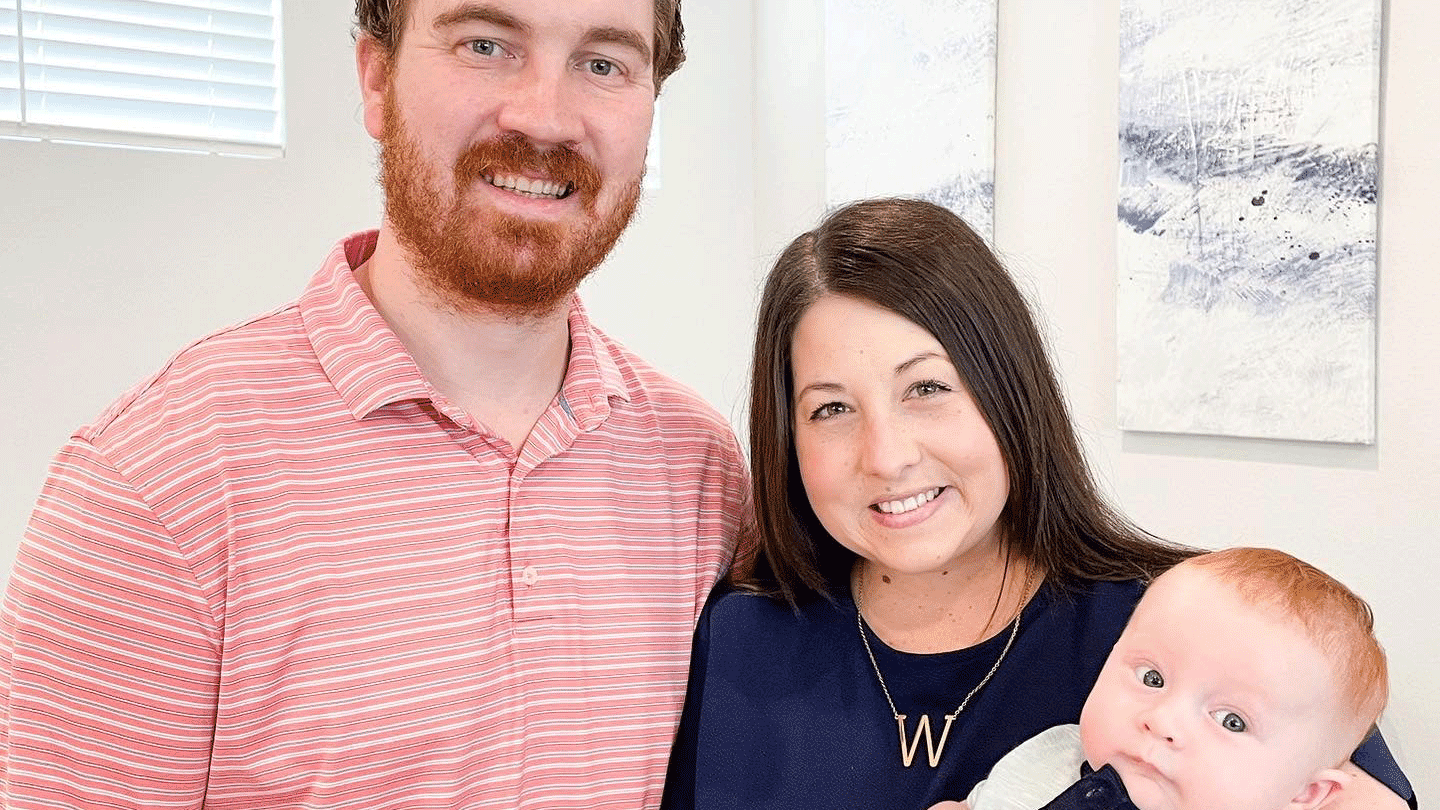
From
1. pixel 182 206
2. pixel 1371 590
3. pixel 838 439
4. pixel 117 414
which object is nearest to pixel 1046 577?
pixel 838 439

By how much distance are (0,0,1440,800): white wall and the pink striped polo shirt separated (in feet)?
5.63

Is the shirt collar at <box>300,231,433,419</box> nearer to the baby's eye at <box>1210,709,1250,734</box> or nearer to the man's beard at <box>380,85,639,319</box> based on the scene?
the man's beard at <box>380,85,639,319</box>

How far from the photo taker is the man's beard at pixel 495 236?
1676 mm

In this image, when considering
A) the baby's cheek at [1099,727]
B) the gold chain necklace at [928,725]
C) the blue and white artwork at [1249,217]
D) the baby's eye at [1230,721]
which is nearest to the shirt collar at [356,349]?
the gold chain necklace at [928,725]

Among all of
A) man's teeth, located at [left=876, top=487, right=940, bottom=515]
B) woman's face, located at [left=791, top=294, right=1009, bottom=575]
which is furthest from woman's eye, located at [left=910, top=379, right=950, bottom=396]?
man's teeth, located at [left=876, top=487, right=940, bottom=515]

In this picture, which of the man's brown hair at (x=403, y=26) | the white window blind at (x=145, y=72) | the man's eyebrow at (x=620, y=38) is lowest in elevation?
the man's eyebrow at (x=620, y=38)

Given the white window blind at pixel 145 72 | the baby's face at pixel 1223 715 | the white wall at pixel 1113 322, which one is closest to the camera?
the baby's face at pixel 1223 715

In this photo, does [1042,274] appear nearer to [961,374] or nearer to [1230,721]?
[961,374]

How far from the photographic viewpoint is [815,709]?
68.3 inches

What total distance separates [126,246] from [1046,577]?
2.53 meters

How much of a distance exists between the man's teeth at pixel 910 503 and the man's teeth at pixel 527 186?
59 centimetres

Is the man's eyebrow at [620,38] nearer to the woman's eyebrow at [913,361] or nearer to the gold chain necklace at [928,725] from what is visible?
the woman's eyebrow at [913,361]

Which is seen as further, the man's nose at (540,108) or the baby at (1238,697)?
the man's nose at (540,108)

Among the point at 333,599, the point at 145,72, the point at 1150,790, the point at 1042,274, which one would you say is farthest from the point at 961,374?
the point at 145,72
